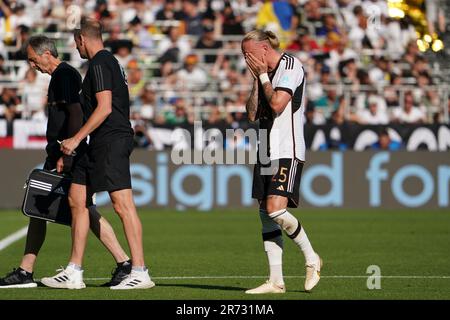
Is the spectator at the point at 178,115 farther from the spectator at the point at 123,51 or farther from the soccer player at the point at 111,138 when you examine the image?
the soccer player at the point at 111,138

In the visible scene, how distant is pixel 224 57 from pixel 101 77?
53.9ft

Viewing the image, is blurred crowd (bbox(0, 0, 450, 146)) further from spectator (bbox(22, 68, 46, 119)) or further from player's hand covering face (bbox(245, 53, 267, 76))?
player's hand covering face (bbox(245, 53, 267, 76))

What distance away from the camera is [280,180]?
33.0 feet

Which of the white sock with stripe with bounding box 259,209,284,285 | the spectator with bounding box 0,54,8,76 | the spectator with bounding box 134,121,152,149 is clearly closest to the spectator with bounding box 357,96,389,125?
the spectator with bounding box 134,121,152,149

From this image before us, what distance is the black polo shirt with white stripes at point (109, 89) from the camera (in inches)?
404

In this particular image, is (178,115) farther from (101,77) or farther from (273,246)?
(273,246)

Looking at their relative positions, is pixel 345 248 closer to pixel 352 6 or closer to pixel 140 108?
pixel 140 108

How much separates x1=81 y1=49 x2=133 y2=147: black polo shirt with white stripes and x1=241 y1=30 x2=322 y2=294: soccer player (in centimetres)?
116

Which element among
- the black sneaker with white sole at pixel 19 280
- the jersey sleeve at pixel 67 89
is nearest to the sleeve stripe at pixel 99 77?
the jersey sleeve at pixel 67 89

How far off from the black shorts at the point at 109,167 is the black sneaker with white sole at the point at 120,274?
0.85 metres

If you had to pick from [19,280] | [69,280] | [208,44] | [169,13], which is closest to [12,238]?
[19,280]

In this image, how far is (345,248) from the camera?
1526 cm

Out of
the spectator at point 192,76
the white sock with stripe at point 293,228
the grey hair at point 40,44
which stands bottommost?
the white sock with stripe at point 293,228

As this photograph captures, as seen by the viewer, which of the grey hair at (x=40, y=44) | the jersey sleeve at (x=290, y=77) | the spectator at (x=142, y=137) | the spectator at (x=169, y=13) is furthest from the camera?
the spectator at (x=169, y=13)
